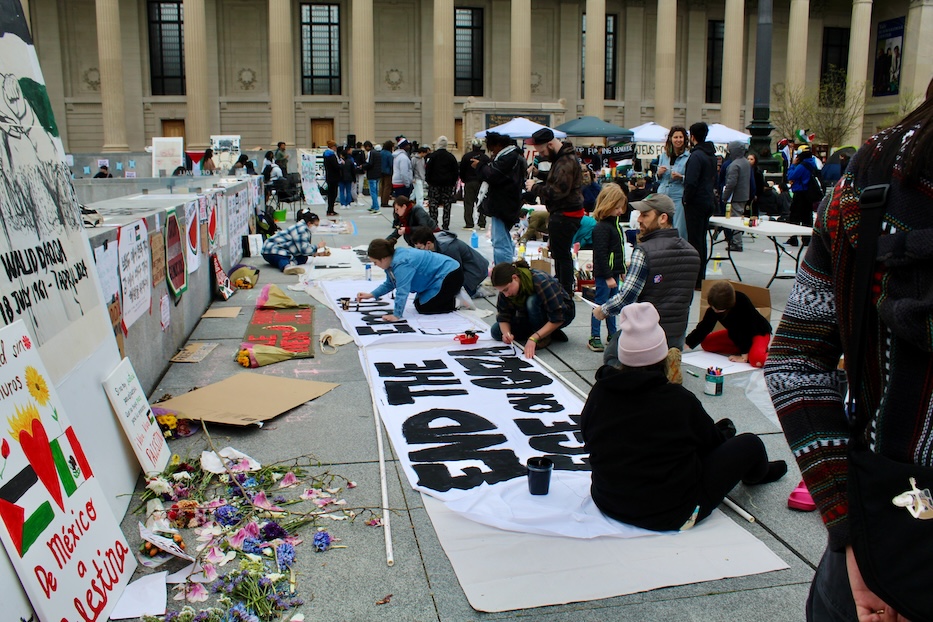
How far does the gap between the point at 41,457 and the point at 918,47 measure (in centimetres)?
5212

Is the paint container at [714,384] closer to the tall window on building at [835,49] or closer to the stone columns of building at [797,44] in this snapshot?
the stone columns of building at [797,44]

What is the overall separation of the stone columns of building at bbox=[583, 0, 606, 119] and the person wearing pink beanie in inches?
1507

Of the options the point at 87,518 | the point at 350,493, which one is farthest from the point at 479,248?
the point at 87,518

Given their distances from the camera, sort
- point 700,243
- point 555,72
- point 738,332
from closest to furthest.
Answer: point 738,332, point 700,243, point 555,72

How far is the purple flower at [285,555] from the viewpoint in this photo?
376 centimetres

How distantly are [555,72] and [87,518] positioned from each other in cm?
4463

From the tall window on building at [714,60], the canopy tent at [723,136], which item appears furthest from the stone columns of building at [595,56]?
the canopy tent at [723,136]

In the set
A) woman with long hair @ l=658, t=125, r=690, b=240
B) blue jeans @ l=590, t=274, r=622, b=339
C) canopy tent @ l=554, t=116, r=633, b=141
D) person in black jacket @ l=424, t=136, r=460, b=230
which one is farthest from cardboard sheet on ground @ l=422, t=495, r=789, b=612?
canopy tent @ l=554, t=116, r=633, b=141

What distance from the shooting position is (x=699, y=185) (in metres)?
10.2

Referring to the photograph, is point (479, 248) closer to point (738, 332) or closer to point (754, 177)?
point (754, 177)

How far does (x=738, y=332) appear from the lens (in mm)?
7336

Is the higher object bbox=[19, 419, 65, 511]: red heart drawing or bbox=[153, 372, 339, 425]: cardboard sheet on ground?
bbox=[19, 419, 65, 511]: red heart drawing

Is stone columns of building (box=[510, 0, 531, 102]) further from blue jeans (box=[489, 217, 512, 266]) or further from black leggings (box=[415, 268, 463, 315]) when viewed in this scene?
black leggings (box=[415, 268, 463, 315])

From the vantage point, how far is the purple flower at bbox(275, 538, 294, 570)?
12.3ft
